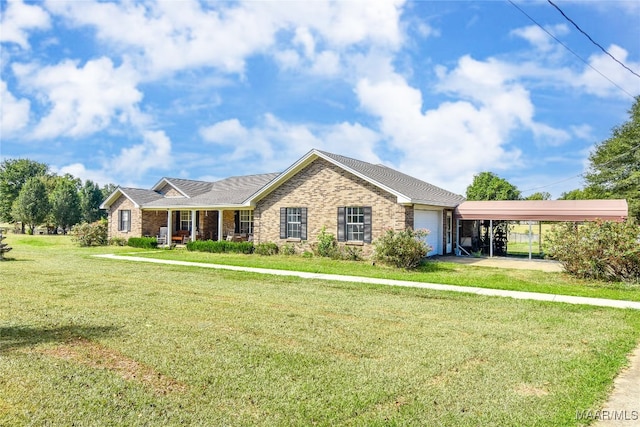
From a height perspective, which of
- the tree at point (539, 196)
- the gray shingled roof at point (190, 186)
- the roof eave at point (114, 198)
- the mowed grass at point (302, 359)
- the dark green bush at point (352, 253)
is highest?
the tree at point (539, 196)

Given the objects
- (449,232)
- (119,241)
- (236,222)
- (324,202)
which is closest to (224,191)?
(236,222)

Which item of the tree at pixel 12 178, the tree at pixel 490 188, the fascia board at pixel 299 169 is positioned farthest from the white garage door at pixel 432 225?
the tree at pixel 12 178

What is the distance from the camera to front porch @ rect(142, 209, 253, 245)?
26.8m

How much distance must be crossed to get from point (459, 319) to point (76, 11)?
13373 mm

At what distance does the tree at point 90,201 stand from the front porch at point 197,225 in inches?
1111

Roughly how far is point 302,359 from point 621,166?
153ft

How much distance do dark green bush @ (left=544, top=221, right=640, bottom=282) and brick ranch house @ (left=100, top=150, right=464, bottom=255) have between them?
5.74m

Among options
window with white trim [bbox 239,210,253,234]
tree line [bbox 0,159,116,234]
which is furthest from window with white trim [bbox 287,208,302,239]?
tree line [bbox 0,159,116,234]

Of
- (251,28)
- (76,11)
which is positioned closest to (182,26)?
(251,28)

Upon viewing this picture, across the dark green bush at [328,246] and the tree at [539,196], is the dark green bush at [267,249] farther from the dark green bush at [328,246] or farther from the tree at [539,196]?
the tree at [539,196]

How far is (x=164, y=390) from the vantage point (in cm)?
483

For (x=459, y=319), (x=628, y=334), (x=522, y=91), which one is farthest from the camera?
(x=522, y=91)

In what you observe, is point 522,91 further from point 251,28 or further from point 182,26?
point 182,26

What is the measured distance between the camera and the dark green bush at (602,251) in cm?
1299
